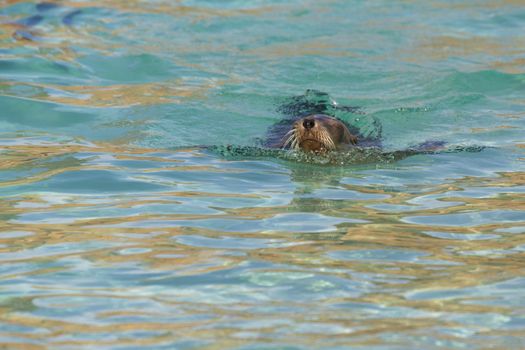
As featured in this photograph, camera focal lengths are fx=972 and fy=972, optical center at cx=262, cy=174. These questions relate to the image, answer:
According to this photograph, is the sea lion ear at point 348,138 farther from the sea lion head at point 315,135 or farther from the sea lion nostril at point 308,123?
the sea lion nostril at point 308,123

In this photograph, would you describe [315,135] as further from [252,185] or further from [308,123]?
[252,185]

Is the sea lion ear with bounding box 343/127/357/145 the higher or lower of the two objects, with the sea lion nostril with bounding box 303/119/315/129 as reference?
lower

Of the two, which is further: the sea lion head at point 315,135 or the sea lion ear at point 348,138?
the sea lion ear at point 348,138

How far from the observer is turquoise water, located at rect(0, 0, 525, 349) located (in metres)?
3.84

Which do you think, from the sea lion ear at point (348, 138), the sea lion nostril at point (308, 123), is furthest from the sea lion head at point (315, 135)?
the sea lion ear at point (348, 138)

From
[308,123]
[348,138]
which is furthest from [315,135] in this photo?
[348,138]

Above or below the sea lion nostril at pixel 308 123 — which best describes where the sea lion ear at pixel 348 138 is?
below

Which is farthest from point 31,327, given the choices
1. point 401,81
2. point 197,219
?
point 401,81

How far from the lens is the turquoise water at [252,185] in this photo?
3842 millimetres

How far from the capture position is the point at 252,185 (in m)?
6.49

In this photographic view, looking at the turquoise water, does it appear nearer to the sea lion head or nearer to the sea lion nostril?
the sea lion head

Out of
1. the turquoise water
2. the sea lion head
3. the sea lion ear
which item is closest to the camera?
the turquoise water

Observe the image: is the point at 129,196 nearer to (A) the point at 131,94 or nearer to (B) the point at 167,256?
(B) the point at 167,256

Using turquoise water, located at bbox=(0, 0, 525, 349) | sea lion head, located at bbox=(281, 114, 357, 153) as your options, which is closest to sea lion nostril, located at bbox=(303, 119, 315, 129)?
sea lion head, located at bbox=(281, 114, 357, 153)
